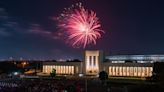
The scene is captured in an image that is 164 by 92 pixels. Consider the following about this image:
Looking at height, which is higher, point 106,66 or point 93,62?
point 93,62

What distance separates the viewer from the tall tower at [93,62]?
134 metres

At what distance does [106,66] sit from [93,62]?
578cm

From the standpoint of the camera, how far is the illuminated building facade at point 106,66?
413ft

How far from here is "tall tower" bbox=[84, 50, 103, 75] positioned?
134500 millimetres

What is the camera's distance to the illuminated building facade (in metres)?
126

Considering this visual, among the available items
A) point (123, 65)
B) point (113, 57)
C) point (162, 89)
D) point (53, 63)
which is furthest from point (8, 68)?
point (162, 89)

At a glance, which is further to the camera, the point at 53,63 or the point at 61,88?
the point at 53,63

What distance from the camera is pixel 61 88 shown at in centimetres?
6925

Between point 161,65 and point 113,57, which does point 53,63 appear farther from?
point 161,65

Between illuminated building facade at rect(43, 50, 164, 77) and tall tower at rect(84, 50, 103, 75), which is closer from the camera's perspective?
illuminated building facade at rect(43, 50, 164, 77)

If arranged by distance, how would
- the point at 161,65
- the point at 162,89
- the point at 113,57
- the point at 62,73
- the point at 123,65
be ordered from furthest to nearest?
the point at 113,57 → the point at 62,73 → the point at 123,65 → the point at 161,65 → the point at 162,89

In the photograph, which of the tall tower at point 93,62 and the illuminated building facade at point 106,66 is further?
the tall tower at point 93,62

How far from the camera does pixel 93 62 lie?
451 feet

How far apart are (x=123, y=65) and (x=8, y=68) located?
66551 mm
